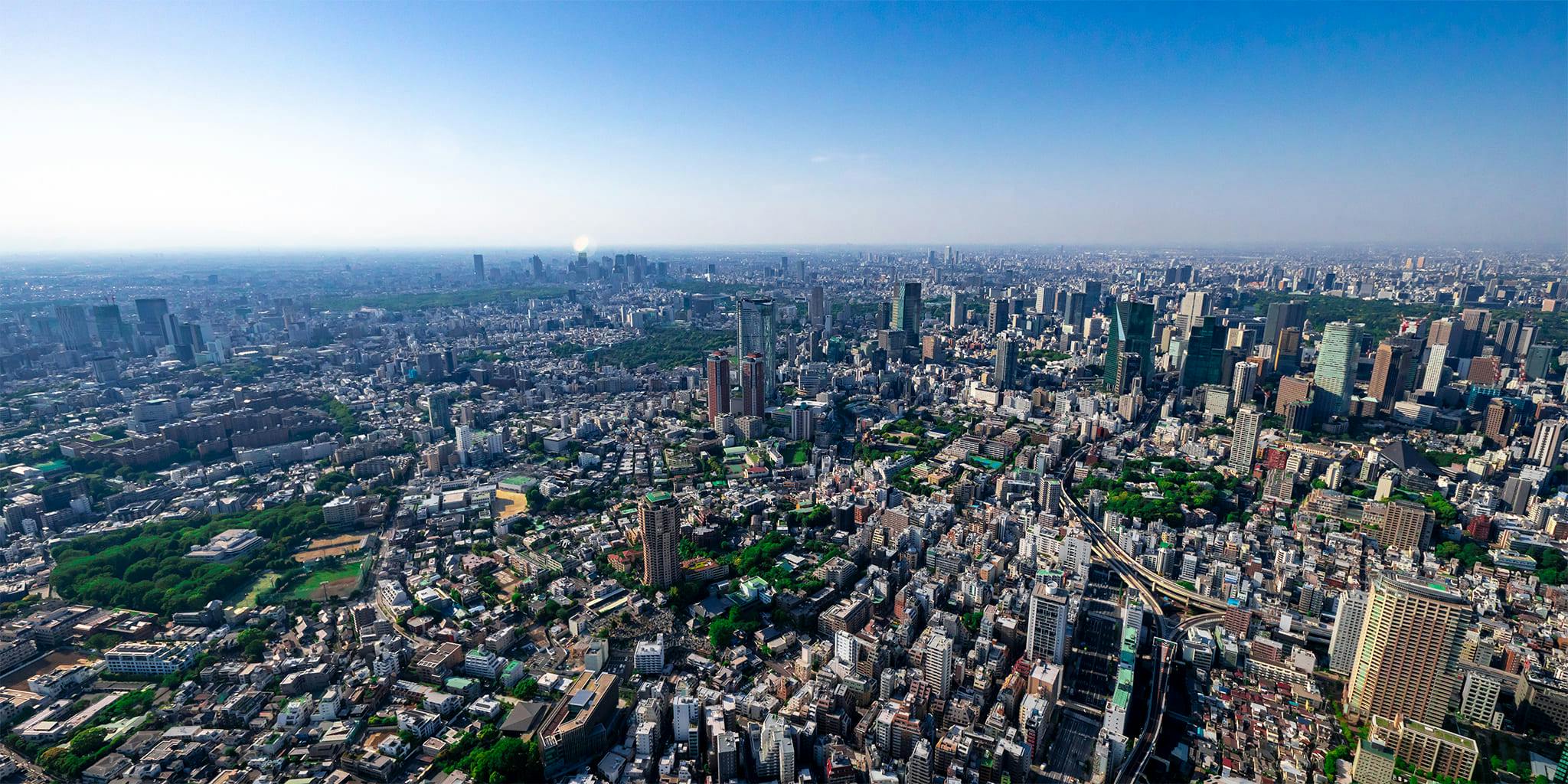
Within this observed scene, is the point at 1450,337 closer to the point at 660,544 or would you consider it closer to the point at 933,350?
the point at 933,350

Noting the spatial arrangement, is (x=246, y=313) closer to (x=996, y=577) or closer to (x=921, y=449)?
(x=921, y=449)

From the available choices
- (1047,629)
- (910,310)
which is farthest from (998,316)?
(1047,629)

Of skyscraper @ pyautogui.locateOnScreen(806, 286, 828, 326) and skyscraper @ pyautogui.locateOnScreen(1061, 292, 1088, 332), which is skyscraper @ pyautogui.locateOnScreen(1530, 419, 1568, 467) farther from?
skyscraper @ pyautogui.locateOnScreen(806, 286, 828, 326)

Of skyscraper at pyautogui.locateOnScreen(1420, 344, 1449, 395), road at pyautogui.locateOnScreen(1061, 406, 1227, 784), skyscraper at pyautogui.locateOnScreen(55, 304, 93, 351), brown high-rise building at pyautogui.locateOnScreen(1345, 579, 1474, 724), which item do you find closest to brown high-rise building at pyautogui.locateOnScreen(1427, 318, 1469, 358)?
skyscraper at pyautogui.locateOnScreen(1420, 344, 1449, 395)

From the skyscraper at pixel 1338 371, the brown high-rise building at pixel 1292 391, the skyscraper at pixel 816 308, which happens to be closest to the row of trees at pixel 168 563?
the brown high-rise building at pixel 1292 391

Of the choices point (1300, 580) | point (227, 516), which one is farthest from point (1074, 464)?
point (227, 516)

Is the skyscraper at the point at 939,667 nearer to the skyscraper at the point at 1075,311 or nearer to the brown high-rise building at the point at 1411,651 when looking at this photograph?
the brown high-rise building at the point at 1411,651
